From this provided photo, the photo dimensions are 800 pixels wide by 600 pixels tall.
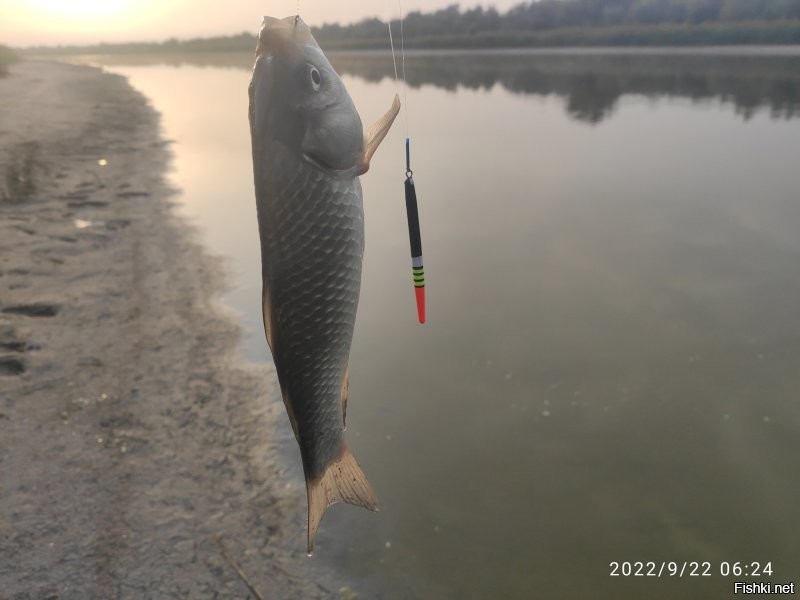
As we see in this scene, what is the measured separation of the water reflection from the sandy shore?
50.0 feet

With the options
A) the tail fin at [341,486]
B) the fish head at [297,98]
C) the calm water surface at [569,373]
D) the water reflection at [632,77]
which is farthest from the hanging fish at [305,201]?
the water reflection at [632,77]

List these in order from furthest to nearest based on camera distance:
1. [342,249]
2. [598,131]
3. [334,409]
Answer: [598,131] → [334,409] → [342,249]

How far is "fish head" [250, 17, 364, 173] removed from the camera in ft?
5.59

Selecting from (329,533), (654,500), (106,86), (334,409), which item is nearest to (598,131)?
(654,500)

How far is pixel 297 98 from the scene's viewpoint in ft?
5.61

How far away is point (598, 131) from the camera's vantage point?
1620 centimetres

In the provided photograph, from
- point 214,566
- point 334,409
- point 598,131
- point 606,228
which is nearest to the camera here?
point 334,409

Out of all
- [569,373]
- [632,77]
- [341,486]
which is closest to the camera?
[341,486]

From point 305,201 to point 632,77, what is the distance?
33.8m

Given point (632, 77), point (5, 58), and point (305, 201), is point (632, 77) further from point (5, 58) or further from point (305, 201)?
point (5, 58)

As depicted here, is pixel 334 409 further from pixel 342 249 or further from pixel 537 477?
pixel 537 477

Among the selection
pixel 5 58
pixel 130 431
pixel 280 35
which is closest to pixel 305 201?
pixel 280 35

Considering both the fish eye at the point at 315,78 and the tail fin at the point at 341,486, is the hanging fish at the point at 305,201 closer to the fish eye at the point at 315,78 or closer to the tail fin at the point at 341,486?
the fish eye at the point at 315,78

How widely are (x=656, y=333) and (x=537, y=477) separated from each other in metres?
2.44
